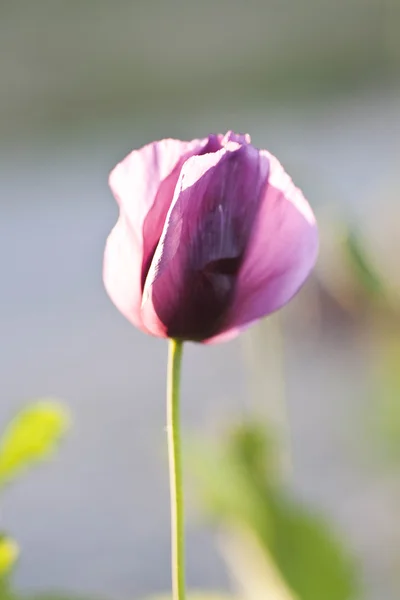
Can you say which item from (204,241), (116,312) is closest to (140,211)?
(204,241)

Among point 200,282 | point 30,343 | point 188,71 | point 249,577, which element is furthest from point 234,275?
point 188,71

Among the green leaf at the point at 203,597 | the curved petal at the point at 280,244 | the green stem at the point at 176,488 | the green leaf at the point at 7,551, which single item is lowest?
the green leaf at the point at 203,597

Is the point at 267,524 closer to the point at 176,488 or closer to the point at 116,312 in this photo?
the point at 176,488

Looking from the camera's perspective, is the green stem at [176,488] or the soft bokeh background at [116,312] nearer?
the green stem at [176,488]

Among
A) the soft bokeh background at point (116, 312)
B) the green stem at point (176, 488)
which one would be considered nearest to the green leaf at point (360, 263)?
the soft bokeh background at point (116, 312)

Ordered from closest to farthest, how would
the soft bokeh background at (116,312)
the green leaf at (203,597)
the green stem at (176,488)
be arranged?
the green stem at (176,488), the green leaf at (203,597), the soft bokeh background at (116,312)

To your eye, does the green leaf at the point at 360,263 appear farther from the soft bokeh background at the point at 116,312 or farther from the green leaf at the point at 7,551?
the green leaf at the point at 7,551

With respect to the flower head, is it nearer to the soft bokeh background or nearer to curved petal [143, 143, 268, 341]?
curved petal [143, 143, 268, 341]

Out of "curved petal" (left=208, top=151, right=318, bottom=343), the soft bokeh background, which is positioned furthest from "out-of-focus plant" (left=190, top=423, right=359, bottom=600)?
"curved petal" (left=208, top=151, right=318, bottom=343)
